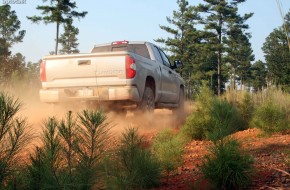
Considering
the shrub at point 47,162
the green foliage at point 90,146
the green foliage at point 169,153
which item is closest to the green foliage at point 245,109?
the green foliage at point 169,153

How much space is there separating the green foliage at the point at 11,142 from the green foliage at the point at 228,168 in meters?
1.89

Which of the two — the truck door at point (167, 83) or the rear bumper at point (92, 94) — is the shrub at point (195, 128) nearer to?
the rear bumper at point (92, 94)

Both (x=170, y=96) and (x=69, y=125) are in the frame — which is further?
(x=170, y=96)

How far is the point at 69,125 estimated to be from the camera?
6.86 ft

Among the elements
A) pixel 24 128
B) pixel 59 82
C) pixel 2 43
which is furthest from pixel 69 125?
pixel 2 43

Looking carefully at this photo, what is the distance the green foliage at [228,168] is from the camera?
3391 mm

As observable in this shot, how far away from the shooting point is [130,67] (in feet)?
27.6

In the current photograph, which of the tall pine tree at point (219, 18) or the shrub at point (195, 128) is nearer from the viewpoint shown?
the shrub at point (195, 128)

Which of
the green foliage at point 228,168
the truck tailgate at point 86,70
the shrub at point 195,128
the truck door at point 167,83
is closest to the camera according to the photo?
the green foliage at point 228,168

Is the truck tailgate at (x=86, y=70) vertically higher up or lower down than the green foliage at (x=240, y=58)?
lower down

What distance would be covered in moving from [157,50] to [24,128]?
951cm

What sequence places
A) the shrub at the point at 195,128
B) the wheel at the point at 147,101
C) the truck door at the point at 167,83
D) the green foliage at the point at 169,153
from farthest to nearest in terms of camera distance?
the truck door at the point at 167,83 → the wheel at the point at 147,101 → the shrub at the point at 195,128 → the green foliage at the point at 169,153

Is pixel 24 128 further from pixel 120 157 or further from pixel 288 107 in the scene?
pixel 288 107

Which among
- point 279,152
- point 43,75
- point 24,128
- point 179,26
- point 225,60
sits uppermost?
point 179,26
